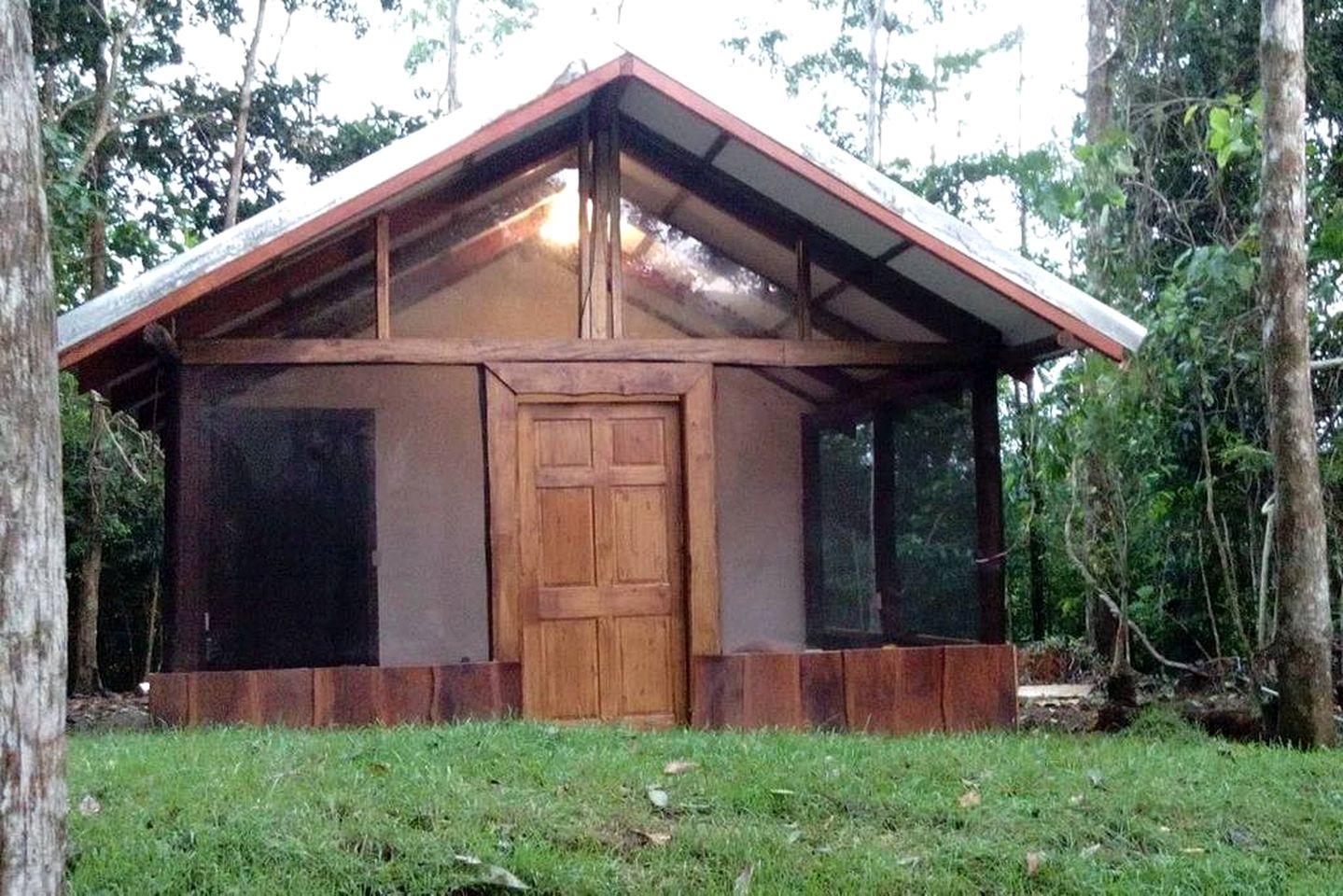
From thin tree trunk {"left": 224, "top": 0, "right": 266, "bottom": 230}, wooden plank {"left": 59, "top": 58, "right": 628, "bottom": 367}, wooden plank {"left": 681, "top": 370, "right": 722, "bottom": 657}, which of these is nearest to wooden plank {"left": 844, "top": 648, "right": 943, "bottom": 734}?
wooden plank {"left": 681, "top": 370, "right": 722, "bottom": 657}

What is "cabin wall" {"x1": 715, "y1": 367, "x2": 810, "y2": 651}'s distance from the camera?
32.3 feet

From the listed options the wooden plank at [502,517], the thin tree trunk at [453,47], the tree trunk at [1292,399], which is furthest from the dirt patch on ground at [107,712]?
the thin tree trunk at [453,47]

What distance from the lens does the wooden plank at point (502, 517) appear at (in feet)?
30.7

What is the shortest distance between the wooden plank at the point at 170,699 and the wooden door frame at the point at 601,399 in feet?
6.10

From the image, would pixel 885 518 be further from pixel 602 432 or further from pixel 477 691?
pixel 477 691

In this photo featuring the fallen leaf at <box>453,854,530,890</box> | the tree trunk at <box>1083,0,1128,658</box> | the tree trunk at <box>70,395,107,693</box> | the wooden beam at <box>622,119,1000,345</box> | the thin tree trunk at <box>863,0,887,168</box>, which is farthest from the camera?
the thin tree trunk at <box>863,0,887,168</box>

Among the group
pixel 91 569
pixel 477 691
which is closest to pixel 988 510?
pixel 477 691

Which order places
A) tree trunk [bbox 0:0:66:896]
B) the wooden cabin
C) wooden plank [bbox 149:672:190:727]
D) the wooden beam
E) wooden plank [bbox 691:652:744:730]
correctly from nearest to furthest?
tree trunk [bbox 0:0:66:896]
wooden plank [bbox 149:672:190:727]
the wooden cabin
wooden plank [bbox 691:652:744:730]
the wooden beam

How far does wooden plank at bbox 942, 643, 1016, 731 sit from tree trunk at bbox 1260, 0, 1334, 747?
179cm

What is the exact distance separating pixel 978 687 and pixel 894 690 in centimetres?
59

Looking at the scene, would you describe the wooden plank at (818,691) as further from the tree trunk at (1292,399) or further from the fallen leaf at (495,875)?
the fallen leaf at (495,875)

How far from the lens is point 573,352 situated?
31.5ft

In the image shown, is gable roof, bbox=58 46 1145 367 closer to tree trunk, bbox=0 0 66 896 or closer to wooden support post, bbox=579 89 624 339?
wooden support post, bbox=579 89 624 339

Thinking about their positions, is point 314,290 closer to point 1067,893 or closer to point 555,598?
point 555,598
